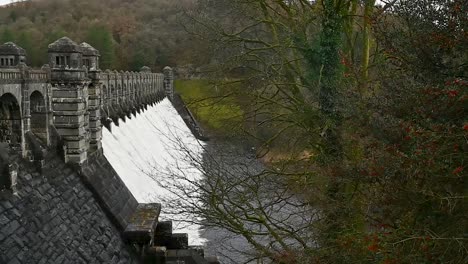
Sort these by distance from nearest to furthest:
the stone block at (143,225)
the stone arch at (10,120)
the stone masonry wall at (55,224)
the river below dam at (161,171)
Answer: the stone masonry wall at (55,224) → the stone arch at (10,120) → the stone block at (143,225) → the river below dam at (161,171)

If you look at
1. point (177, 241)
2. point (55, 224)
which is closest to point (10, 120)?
point (55, 224)

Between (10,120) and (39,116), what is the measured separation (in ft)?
6.28

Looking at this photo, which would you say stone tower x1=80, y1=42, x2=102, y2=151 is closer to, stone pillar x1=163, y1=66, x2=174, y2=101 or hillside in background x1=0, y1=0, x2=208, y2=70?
hillside in background x1=0, y1=0, x2=208, y2=70

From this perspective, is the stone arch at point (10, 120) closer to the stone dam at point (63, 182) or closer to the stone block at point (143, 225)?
the stone dam at point (63, 182)

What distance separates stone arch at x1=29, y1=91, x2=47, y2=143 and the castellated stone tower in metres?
0.64

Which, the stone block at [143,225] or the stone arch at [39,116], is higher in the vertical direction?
the stone arch at [39,116]

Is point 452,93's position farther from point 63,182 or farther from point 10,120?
point 63,182

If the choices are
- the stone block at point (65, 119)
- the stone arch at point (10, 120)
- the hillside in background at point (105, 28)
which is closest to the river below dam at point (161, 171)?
the stone block at point (65, 119)

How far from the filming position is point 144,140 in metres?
29.0

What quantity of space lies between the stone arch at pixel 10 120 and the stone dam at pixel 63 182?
0.02 metres

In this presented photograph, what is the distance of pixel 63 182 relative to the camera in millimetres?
13141

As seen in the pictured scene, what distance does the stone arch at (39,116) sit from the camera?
13398 mm

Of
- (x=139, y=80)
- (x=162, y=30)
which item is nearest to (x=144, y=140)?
(x=139, y=80)

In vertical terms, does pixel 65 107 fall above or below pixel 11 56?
below
